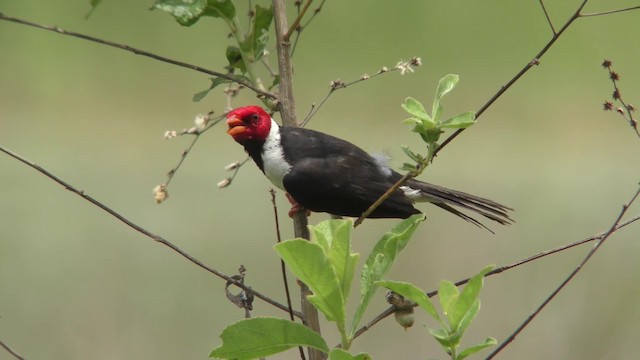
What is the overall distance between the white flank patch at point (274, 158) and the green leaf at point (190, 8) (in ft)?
1.45

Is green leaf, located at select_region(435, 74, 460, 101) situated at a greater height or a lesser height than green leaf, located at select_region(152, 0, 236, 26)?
lesser

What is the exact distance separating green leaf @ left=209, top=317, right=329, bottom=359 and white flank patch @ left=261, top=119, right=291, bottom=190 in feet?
2.18

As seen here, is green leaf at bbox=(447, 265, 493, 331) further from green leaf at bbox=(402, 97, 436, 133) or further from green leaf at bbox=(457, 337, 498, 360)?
green leaf at bbox=(402, 97, 436, 133)

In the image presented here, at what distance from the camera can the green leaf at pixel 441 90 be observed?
762 millimetres

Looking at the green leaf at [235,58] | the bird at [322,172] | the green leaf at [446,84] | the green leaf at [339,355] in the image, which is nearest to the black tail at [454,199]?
the bird at [322,172]

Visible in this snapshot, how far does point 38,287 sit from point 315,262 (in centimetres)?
252

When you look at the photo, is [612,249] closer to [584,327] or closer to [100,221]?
[584,327]

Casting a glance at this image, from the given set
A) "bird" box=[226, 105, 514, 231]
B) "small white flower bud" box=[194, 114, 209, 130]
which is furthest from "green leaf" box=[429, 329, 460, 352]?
"bird" box=[226, 105, 514, 231]

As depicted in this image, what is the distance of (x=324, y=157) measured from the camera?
4.54 feet

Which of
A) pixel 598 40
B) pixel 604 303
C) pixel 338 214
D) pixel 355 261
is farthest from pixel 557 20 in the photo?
pixel 355 261

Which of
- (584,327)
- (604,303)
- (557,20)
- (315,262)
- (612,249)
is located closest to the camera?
(315,262)

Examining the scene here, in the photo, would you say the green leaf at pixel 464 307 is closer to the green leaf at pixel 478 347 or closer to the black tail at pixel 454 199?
the green leaf at pixel 478 347

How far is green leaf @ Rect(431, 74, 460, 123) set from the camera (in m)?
0.76

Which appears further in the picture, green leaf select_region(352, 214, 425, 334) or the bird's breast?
the bird's breast
